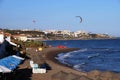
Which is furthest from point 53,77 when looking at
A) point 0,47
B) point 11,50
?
point 11,50

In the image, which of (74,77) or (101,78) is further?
(101,78)

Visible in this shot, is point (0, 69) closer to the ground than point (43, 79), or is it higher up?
higher up

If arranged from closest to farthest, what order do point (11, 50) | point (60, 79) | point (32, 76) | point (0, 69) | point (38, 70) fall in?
point (0, 69) → point (60, 79) → point (32, 76) → point (38, 70) → point (11, 50)

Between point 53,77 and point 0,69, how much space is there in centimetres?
798

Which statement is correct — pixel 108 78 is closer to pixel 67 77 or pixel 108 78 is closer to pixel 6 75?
pixel 67 77

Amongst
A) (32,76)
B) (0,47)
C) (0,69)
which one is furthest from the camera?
(0,47)

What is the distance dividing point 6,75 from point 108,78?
778cm

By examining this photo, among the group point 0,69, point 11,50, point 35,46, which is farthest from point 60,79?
point 35,46

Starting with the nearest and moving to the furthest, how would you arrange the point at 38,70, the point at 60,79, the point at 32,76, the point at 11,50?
1. the point at 60,79
2. the point at 32,76
3. the point at 38,70
4. the point at 11,50

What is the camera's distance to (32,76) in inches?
1104

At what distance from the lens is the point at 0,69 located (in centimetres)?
1989

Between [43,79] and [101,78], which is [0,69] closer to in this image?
[43,79]

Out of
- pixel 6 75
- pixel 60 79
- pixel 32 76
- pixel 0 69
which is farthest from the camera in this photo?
pixel 32 76

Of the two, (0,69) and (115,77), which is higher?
(0,69)
